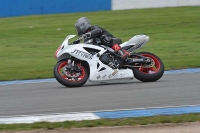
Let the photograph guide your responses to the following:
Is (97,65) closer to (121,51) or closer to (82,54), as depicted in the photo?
(82,54)

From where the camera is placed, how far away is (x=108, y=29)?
2381 centimetres

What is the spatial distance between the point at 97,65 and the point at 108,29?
1331 cm

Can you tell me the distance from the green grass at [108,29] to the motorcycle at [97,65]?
2.48m

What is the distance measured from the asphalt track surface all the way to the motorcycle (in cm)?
19

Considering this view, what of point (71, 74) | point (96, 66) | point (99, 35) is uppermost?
point (99, 35)

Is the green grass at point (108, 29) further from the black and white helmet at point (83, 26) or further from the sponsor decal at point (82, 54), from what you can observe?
the sponsor decal at point (82, 54)

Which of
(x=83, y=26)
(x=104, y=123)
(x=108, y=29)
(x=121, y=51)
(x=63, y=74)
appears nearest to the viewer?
(x=104, y=123)

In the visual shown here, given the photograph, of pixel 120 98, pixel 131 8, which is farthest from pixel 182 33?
pixel 120 98

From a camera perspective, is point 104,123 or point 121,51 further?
point 121,51

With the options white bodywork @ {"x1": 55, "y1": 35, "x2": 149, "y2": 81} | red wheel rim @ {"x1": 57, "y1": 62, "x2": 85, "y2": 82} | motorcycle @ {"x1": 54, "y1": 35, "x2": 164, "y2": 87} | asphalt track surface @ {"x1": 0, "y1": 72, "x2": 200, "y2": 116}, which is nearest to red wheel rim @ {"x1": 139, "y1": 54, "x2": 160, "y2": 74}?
motorcycle @ {"x1": 54, "y1": 35, "x2": 164, "y2": 87}

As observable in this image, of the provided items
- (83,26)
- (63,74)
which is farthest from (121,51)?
(63,74)

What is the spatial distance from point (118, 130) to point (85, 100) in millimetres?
2489

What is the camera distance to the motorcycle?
10.5 m

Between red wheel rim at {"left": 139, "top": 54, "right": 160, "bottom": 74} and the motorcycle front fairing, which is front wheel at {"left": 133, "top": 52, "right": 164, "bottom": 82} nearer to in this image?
red wheel rim at {"left": 139, "top": 54, "right": 160, "bottom": 74}
